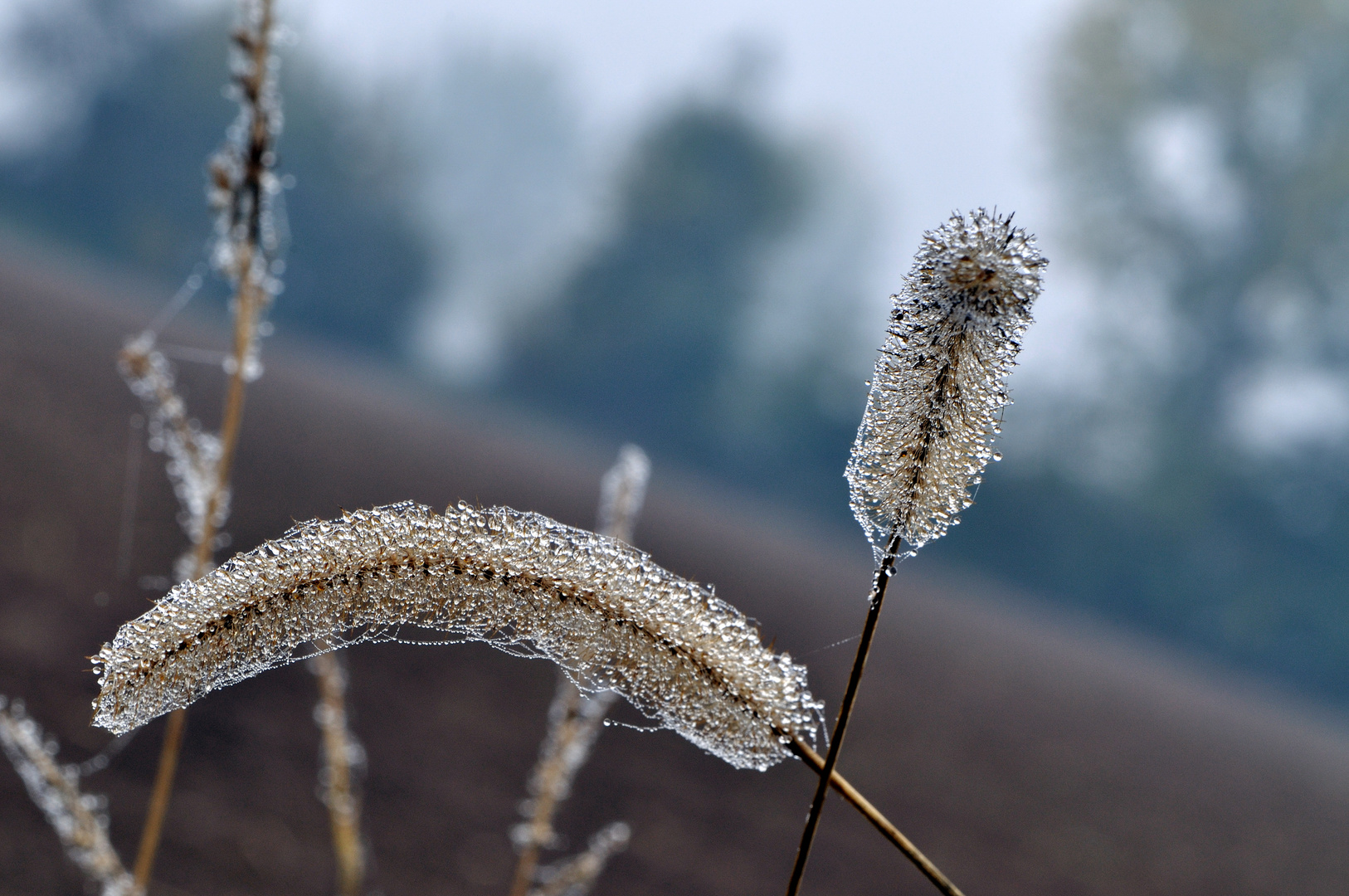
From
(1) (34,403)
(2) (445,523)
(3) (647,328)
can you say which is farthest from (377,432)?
(3) (647,328)

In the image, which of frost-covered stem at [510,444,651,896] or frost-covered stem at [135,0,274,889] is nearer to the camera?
frost-covered stem at [135,0,274,889]

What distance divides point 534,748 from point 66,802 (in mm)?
5221

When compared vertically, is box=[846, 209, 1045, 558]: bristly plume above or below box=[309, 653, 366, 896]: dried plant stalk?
above

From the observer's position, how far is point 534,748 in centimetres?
566

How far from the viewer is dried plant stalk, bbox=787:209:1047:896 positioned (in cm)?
43

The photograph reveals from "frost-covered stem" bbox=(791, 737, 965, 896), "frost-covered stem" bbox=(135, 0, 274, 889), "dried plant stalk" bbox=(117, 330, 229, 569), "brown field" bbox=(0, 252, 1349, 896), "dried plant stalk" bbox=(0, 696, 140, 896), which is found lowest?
"dried plant stalk" bbox=(0, 696, 140, 896)

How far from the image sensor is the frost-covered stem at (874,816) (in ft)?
1.28

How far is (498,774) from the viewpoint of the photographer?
5.08m

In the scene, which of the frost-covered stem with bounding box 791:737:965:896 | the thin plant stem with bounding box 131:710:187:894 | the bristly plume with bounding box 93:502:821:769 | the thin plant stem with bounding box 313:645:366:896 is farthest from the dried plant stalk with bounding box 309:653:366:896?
the frost-covered stem with bounding box 791:737:965:896

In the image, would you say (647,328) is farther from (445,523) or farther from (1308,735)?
(445,523)

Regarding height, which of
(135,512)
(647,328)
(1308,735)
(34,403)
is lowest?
(135,512)

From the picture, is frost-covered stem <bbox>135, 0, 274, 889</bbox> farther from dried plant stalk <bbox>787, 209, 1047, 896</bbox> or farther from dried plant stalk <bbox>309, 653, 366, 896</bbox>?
dried plant stalk <bbox>787, 209, 1047, 896</bbox>

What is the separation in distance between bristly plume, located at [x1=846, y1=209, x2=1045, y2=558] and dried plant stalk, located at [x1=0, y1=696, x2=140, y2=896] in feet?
2.00

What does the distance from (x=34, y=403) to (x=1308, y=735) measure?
1898 centimetres
